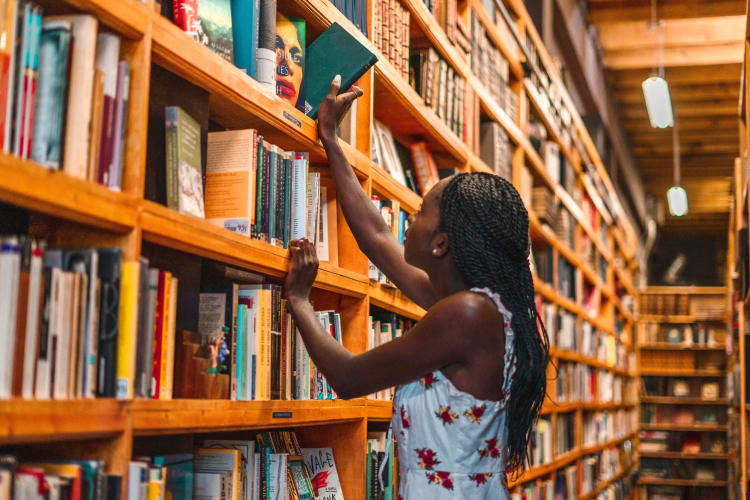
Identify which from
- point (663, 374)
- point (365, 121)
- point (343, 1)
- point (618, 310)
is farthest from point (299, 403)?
point (663, 374)

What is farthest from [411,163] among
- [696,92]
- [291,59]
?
[696,92]

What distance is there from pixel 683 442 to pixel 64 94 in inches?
412

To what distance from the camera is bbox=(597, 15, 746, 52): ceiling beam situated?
7461 mm

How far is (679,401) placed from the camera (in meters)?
10.6

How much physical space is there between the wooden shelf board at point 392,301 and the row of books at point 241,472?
1.70ft

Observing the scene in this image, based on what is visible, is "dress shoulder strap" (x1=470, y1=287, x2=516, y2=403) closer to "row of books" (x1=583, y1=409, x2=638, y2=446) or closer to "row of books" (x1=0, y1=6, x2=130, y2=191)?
"row of books" (x1=0, y1=6, x2=130, y2=191)

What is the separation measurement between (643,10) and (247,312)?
5.80m

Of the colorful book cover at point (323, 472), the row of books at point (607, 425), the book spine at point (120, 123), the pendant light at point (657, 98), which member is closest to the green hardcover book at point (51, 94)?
the book spine at point (120, 123)

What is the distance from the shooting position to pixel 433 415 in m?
1.77

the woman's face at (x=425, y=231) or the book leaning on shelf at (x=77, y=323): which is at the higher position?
the woman's face at (x=425, y=231)

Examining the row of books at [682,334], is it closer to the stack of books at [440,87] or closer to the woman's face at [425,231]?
the stack of books at [440,87]

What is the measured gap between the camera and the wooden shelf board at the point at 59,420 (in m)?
1.27

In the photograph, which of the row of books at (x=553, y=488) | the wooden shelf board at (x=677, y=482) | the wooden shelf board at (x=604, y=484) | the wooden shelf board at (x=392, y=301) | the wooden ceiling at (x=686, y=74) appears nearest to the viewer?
the wooden shelf board at (x=392, y=301)

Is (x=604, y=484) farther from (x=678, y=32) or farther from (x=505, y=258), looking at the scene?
(x=505, y=258)
